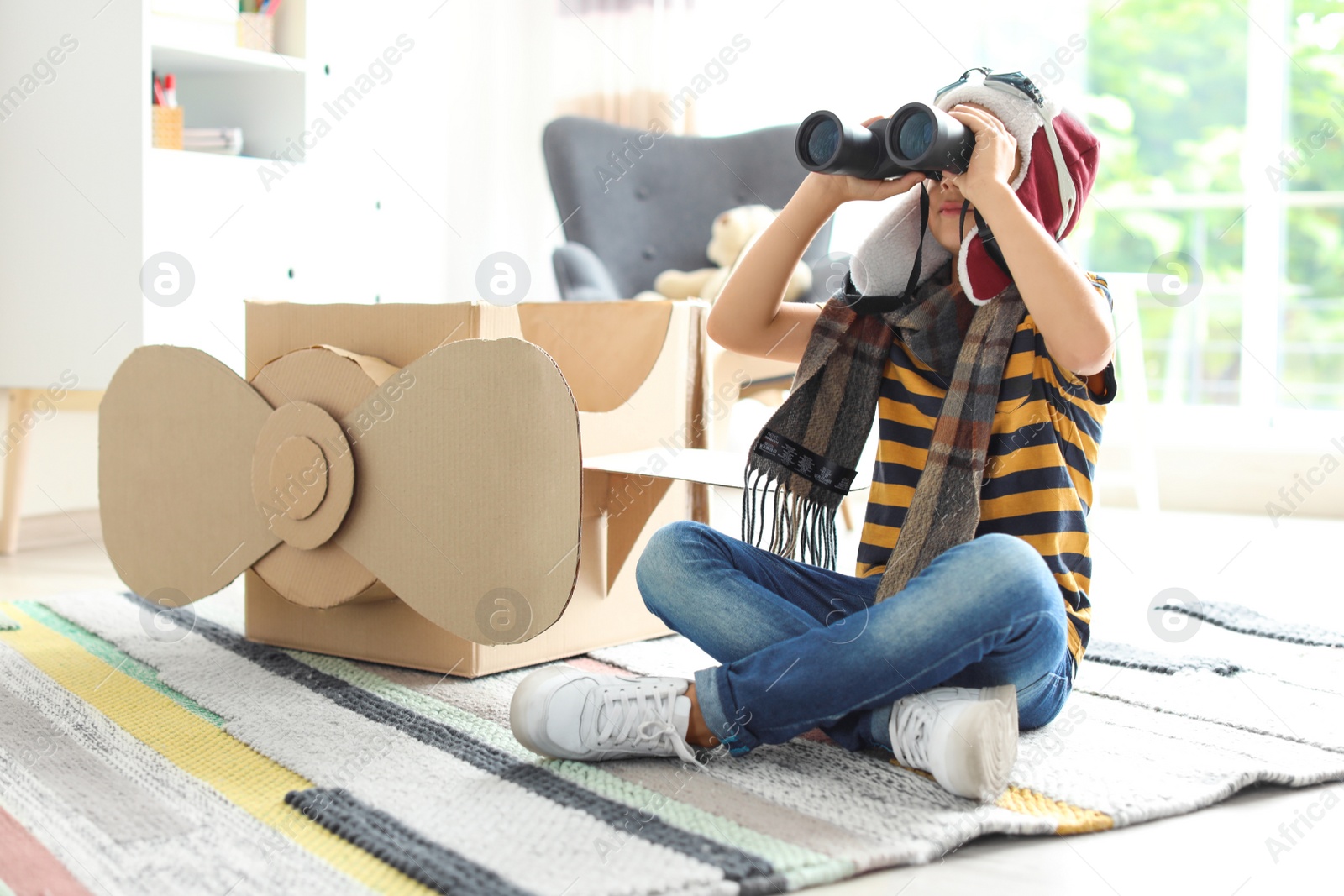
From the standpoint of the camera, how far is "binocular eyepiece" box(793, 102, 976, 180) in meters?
0.82

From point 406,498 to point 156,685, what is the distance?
0.31 metres

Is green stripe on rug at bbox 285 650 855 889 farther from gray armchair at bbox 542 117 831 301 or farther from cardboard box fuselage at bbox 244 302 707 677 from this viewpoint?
gray armchair at bbox 542 117 831 301

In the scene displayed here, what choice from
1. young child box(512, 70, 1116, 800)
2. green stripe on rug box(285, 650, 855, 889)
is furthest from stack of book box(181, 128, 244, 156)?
young child box(512, 70, 1116, 800)

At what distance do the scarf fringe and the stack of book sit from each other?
1.38m

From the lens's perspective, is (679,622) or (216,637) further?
(216,637)

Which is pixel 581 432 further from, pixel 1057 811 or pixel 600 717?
pixel 1057 811

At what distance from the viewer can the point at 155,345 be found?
121 cm

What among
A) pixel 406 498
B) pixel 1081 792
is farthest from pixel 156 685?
pixel 1081 792

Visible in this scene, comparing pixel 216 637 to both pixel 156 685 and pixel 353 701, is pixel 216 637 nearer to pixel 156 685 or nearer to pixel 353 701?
pixel 156 685

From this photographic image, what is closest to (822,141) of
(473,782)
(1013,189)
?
(1013,189)

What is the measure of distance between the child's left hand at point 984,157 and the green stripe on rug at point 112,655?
760mm

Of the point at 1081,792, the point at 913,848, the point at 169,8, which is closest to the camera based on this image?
the point at 913,848

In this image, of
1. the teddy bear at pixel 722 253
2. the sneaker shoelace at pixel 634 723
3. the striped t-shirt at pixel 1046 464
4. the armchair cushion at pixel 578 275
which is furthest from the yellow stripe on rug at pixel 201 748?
the teddy bear at pixel 722 253

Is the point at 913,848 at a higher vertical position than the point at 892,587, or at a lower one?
lower
